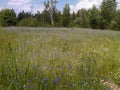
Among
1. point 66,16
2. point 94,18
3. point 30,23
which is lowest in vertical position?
point 30,23

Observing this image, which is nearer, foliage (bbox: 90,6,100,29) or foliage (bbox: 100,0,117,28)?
foliage (bbox: 90,6,100,29)

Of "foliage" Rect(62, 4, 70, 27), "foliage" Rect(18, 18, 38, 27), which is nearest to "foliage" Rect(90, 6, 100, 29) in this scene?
"foliage" Rect(62, 4, 70, 27)

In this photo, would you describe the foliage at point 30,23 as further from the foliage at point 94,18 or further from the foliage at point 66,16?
the foliage at point 66,16

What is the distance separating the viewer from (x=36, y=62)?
493 centimetres

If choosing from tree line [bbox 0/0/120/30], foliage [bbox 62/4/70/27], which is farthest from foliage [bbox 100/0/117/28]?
foliage [bbox 62/4/70/27]

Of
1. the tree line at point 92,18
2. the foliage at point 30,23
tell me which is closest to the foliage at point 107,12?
the tree line at point 92,18

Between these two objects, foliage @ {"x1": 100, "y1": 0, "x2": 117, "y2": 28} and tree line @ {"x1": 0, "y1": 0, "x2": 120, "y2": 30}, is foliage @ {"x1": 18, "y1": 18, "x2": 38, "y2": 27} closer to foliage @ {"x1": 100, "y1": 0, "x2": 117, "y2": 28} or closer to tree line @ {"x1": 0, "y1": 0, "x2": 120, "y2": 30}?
tree line @ {"x1": 0, "y1": 0, "x2": 120, "y2": 30}

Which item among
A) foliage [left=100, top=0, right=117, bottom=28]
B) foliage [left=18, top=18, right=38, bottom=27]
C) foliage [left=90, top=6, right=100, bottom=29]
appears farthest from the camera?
foliage [left=100, top=0, right=117, bottom=28]

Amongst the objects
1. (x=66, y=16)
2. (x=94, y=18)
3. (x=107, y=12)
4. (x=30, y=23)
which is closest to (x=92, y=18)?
(x=94, y=18)

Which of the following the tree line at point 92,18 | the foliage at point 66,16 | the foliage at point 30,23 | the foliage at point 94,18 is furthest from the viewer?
the foliage at point 66,16

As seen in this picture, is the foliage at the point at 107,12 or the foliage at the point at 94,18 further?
the foliage at the point at 107,12

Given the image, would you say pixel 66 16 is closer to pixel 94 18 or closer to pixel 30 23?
pixel 94 18

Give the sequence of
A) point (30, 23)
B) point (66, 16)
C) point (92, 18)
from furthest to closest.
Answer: point (66, 16)
point (92, 18)
point (30, 23)

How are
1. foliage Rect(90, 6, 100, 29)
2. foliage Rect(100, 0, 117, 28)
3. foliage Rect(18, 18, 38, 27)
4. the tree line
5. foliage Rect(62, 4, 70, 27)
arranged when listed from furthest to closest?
foliage Rect(62, 4, 70, 27), foliage Rect(100, 0, 117, 28), foliage Rect(90, 6, 100, 29), the tree line, foliage Rect(18, 18, 38, 27)
